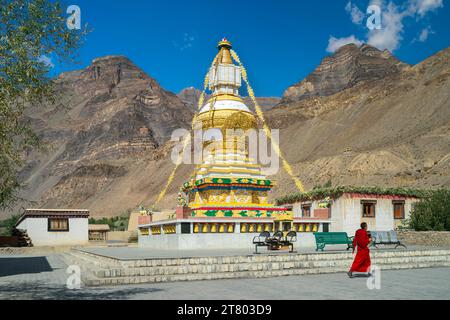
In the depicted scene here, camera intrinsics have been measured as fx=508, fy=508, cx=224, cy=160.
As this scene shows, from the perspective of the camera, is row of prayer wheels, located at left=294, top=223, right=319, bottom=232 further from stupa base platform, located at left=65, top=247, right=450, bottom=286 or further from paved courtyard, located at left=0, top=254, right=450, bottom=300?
paved courtyard, located at left=0, top=254, right=450, bottom=300

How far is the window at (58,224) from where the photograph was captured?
126ft

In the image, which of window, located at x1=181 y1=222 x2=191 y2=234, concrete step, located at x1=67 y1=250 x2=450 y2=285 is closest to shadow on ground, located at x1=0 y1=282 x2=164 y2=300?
concrete step, located at x1=67 y1=250 x2=450 y2=285

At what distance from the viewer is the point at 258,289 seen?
37.2 feet

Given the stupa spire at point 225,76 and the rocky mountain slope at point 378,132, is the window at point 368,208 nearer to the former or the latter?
the stupa spire at point 225,76

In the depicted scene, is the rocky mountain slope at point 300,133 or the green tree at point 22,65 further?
the rocky mountain slope at point 300,133

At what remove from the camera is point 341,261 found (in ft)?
50.3

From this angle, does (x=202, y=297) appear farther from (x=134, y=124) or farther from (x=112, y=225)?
(x=134, y=124)

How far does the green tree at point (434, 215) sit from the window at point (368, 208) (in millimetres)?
2911

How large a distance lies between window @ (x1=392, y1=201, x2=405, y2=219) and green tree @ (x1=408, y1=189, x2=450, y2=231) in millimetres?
3097

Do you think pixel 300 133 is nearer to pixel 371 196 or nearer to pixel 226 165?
pixel 371 196

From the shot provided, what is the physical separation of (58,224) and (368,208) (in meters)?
22.9

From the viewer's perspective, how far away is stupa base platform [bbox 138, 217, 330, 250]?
22.9m

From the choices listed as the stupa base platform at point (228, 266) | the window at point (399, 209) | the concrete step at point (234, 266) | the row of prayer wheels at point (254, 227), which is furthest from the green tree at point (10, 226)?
the concrete step at point (234, 266)

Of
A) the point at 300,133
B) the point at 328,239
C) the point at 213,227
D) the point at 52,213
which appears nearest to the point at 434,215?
the point at 328,239
